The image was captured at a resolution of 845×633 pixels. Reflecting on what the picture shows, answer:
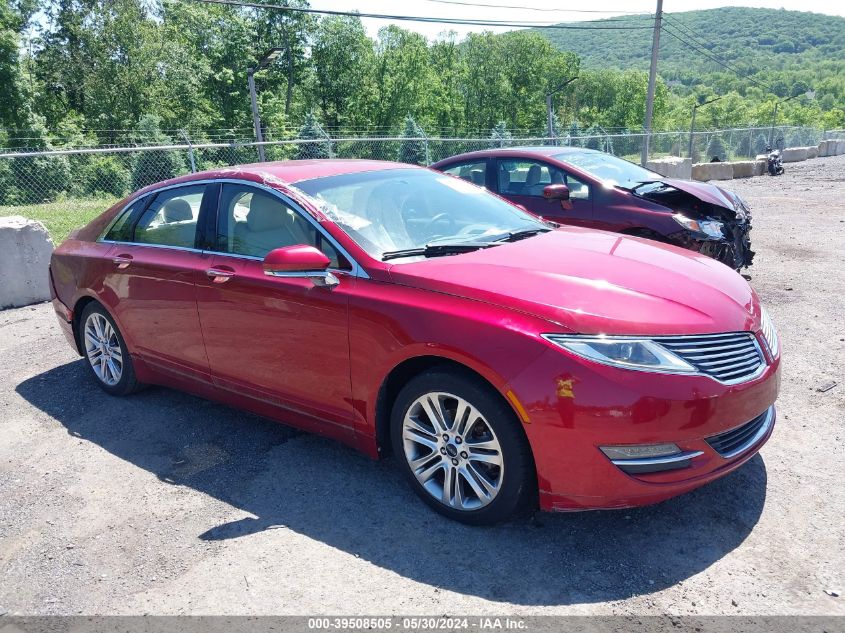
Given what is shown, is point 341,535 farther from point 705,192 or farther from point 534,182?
point 705,192

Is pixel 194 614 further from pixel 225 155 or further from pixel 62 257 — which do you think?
pixel 225 155

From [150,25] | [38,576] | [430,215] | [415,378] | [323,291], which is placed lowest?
[38,576]

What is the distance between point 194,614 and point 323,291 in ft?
5.18

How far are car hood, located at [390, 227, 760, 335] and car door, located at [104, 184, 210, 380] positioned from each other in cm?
163

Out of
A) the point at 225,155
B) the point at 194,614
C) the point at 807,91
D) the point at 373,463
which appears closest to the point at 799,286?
the point at 373,463

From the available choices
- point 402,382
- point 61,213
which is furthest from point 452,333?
point 61,213

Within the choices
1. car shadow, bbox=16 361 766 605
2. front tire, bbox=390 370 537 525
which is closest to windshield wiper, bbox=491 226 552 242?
front tire, bbox=390 370 537 525

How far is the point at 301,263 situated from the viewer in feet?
10.6

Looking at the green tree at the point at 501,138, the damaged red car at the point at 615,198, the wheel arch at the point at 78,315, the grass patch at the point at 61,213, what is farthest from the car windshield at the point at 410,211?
the green tree at the point at 501,138

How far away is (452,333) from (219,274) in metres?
1.70

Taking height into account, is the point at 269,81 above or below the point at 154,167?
above

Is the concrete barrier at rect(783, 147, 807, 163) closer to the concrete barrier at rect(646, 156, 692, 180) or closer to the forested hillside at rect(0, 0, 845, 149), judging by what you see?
the forested hillside at rect(0, 0, 845, 149)

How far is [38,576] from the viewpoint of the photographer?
116 inches

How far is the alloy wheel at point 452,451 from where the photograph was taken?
294 centimetres
